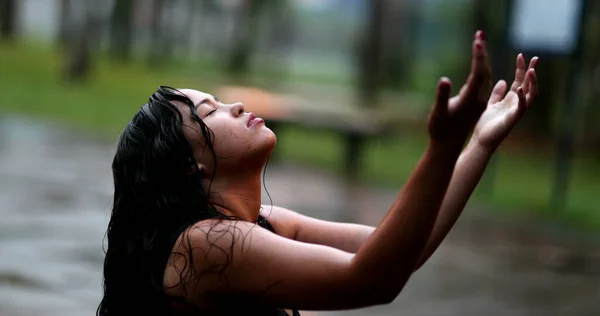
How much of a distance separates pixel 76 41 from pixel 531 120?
10441mm

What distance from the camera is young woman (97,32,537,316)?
2.42 m

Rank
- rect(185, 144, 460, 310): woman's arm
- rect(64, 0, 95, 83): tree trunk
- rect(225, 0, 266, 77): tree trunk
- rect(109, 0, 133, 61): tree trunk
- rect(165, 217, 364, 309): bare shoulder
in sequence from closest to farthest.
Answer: rect(185, 144, 460, 310): woman's arm → rect(165, 217, 364, 309): bare shoulder → rect(64, 0, 95, 83): tree trunk → rect(225, 0, 266, 77): tree trunk → rect(109, 0, 133, 61): tree trunk

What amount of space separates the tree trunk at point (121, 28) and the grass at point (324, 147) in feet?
29.6

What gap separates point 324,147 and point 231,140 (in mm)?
12347

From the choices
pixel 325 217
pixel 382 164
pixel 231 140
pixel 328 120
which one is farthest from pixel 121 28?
pixel 231 140

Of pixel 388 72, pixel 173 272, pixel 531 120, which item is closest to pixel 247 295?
pixel 173 272

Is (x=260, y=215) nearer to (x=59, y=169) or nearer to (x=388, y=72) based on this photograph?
(x=59, y=169)

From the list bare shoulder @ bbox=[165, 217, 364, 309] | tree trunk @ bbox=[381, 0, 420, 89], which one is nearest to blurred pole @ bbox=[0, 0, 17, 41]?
tree trunk @ bbox=[381, 0, 420, 89]

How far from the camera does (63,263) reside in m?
6.80

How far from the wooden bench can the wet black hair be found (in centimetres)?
914

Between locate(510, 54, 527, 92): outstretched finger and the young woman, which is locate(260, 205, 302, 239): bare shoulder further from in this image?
locate(510, 54, 527, 92): outstretched finger

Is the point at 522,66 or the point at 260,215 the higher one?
the point at 522,66

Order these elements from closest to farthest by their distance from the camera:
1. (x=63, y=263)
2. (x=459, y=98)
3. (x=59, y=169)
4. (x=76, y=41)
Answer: (x=459, y=98)
(x=63, y=263)
(x=59, y=169)
(x=76, y=41)

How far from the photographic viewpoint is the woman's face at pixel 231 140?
267 centimetres
